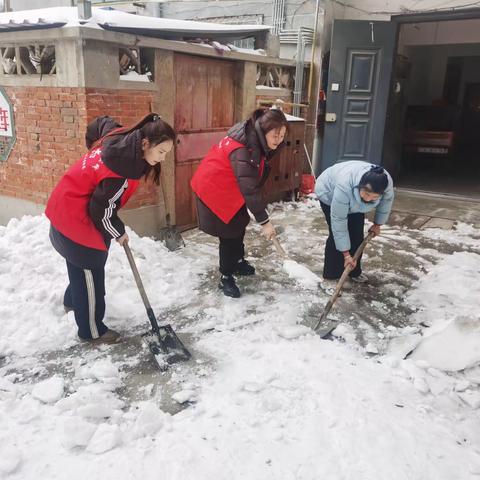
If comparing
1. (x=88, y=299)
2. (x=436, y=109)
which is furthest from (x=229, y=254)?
(x=436, y=109)

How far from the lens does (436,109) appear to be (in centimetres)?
1303

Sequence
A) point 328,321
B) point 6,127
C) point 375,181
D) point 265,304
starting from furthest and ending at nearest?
point 6,127 < point 265,304 < point 328,321 < point 375,181

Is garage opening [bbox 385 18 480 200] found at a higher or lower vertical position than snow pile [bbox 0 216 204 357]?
higher

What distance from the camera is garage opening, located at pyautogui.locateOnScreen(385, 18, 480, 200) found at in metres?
9.70

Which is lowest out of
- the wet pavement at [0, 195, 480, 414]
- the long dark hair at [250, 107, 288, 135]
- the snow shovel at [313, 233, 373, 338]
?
the wet pavement at [0, 195, 480, 414]

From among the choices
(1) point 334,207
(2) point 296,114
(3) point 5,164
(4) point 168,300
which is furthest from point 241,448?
(2) point 296,114

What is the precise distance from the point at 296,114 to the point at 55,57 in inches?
189

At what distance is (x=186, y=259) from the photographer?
512 centimetres

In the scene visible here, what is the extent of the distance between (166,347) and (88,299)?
646 mm

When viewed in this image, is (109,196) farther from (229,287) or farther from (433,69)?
(433,69)

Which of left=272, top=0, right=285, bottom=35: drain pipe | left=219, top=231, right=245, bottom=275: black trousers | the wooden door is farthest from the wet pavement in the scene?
left=272, top=0, right=285, bottom=35: drain pipe

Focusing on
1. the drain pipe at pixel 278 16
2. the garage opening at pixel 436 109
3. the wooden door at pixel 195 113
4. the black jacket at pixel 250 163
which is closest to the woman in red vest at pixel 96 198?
the black jacket at pixel 250 163

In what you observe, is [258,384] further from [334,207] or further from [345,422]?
[334,207]

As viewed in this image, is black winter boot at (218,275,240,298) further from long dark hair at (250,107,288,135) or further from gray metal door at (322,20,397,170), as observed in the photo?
gray metal door at (322,20,397,170)
